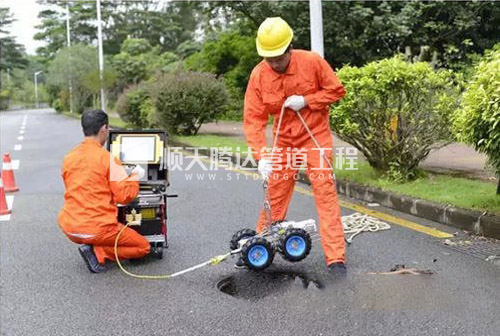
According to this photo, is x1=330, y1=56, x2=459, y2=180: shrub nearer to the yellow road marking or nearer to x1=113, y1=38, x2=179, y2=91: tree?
the yellow road marking

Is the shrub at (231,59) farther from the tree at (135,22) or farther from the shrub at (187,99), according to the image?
the tree at (135,22)

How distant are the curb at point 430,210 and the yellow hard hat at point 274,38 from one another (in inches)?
98.2

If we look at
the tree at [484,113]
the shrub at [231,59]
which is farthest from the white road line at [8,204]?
the shrub at [231,59]

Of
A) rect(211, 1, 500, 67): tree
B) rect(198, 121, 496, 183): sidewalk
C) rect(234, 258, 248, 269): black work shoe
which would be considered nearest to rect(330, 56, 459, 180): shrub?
rect(198, 121, 496, 183): sidewalk

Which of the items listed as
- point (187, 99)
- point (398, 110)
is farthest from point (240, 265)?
point (187, 99)

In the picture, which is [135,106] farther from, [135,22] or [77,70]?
[135,22]

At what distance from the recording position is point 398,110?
22.0ft

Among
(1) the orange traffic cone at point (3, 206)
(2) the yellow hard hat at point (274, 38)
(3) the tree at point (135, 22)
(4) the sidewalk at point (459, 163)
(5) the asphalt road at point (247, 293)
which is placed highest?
(3) the tree at point (135, 22)

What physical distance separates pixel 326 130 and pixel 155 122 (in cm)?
1148

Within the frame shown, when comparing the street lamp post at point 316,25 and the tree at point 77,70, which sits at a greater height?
the tree at point 77,70

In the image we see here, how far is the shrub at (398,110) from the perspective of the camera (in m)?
6.52

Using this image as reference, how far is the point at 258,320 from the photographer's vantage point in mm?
3523

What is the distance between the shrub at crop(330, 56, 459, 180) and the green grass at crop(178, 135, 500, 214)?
0.25 metres

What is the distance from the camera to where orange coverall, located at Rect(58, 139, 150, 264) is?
14.3 feet
